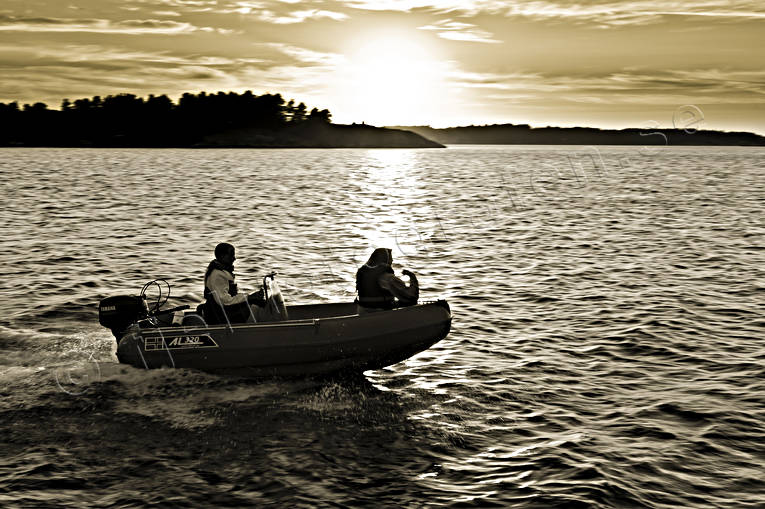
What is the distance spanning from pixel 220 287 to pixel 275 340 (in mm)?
→ 1271

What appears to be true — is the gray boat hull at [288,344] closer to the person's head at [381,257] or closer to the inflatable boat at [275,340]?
the inflatable boat at [275,340]

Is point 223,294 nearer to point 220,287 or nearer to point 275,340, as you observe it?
point 220,287

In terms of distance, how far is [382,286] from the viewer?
11.7 meters

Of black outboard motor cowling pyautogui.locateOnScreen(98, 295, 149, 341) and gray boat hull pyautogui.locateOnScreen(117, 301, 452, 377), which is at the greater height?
black outboard motor cowling pyautogui.locateOnScreen(98, 295, 149, 341)

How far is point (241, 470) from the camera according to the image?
8.45m

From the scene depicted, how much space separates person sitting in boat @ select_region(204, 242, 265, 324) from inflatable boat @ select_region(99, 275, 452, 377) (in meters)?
0.19

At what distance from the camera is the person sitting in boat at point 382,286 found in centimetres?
1173

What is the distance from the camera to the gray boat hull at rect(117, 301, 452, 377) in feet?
37.1

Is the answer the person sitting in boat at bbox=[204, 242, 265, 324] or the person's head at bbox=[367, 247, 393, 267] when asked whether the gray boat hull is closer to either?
the person sitting in boat at bbox=[204, 242, 265, 324]

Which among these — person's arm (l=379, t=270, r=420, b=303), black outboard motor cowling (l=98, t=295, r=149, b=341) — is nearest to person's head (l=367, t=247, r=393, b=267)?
person's arm (l=379, t=270, r=420, b=303)

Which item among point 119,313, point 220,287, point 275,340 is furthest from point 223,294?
point 119,313

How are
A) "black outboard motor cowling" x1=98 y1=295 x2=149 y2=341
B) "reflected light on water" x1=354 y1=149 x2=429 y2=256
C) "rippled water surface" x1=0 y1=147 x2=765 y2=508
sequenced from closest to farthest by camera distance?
"rippled water surface" x1=0 y1=147 x2=765 y2=508 < "black outboard motor cowling" x1=98 y1=295 x2=149 y2=341 < "reflected light on water" x1=354 y1=149 x2=429 y2=256

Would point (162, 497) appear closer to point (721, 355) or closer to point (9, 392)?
point (9, 392)

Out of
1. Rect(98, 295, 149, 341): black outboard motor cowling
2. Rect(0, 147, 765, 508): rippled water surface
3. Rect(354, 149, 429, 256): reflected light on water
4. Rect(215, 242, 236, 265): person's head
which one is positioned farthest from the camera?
Rect(354, 149, 429, 256): reflected light on water
